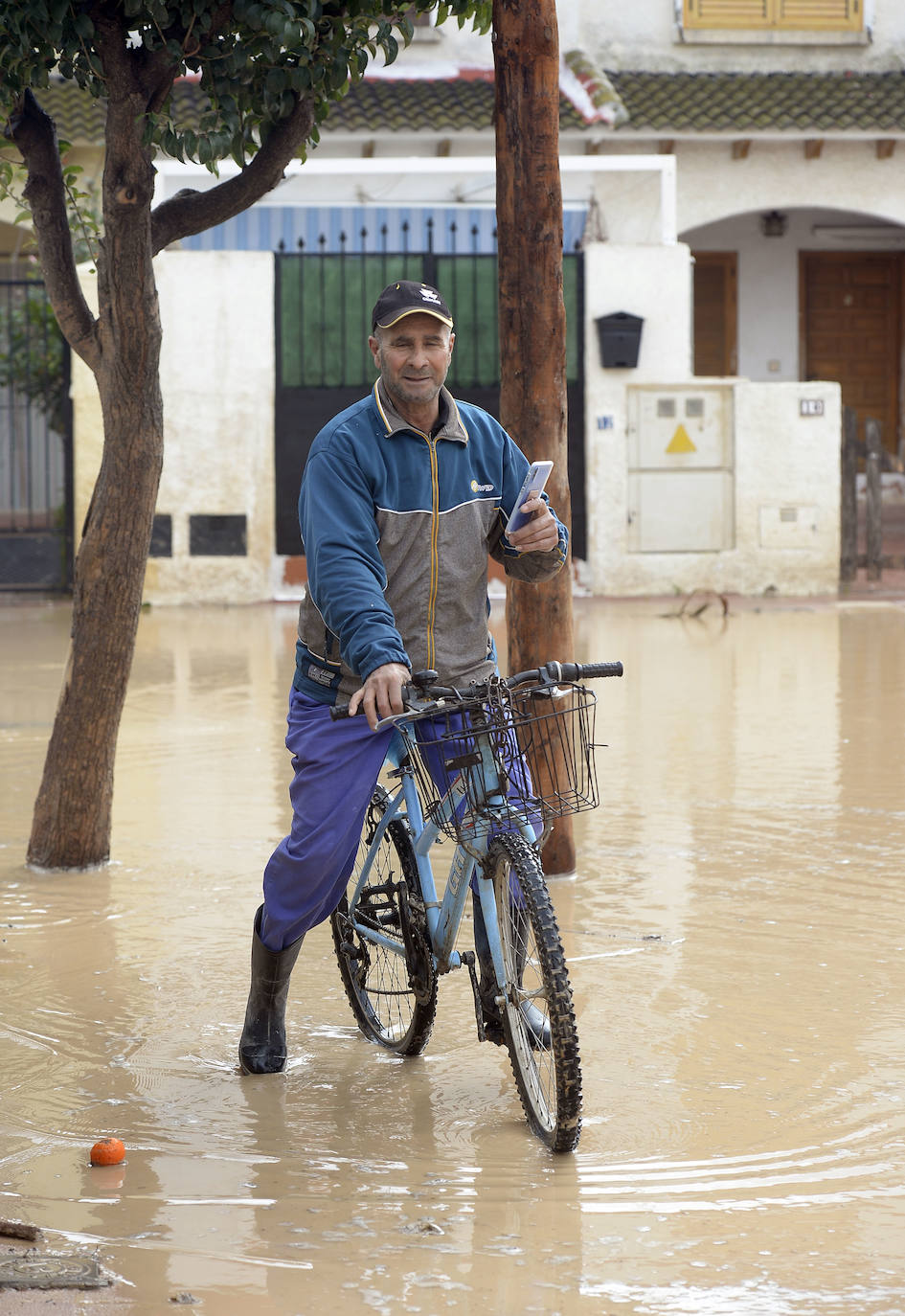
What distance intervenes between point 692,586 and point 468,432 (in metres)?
12.7

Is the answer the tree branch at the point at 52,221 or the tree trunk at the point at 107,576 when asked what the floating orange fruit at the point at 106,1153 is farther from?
the tree branch at the point at 52,221

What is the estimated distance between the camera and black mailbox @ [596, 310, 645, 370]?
52.4ft

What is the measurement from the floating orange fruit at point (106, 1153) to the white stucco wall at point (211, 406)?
1254 centimetres

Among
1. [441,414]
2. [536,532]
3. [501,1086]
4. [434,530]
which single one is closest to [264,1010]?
[501,1086]

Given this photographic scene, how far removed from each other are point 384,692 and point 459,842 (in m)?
0.38

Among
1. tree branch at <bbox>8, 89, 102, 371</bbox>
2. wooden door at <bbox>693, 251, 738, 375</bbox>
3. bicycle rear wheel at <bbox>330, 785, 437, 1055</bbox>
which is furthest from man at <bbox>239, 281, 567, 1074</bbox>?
wooden door at <bbox>693, 251, 738, 375</bbox>

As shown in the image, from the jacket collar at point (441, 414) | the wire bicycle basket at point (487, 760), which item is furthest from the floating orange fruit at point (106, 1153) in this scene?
the jacket collar at point (441, 414)

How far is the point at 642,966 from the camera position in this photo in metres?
5.04

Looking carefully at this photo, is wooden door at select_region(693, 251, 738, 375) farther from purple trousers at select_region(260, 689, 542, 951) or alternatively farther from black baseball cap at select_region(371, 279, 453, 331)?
purple trousers at select_region(260, 689, 542, 951)

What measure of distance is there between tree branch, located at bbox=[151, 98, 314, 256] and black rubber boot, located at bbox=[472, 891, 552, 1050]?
3218 millimetres

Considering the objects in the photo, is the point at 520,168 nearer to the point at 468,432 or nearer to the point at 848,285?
the point at 468,432

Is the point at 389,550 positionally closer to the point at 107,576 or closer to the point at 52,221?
the point at 107,576

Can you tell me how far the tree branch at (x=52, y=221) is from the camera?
19.9ft

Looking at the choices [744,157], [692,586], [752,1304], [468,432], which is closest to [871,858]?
[468,432]
